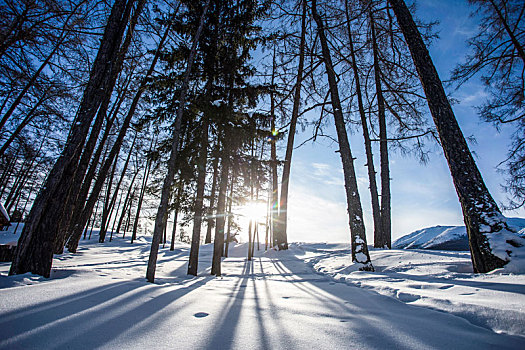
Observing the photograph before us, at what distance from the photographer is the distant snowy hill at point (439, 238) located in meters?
9.17

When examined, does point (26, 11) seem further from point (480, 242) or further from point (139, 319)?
point (480, 242)

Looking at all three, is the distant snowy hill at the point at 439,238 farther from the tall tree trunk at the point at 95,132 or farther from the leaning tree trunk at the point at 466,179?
the tall tree trunk at the point at 95,132

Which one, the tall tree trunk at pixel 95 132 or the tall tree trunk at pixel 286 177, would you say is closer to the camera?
the tall tree trunk at pixel 95 132

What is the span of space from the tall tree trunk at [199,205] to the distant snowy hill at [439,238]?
10.3 metres

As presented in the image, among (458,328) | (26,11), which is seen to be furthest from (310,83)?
(458,328)

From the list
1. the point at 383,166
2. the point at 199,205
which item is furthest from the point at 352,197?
the point at 383,166

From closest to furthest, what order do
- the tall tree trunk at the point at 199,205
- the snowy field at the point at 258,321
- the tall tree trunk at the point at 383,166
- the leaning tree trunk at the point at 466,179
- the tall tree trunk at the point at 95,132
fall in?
the snowy field at the point at 258,321 < the leaning tree trunk at the point at 466,179 < the tall tree trunk at the point at 95,132 < the tall tree trunk at the point at 199,205 < the tall tree trunk at the point at 383,166

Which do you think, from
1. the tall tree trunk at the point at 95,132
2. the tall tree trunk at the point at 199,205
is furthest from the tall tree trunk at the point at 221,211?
the tall tree trunk at the point at 95,132

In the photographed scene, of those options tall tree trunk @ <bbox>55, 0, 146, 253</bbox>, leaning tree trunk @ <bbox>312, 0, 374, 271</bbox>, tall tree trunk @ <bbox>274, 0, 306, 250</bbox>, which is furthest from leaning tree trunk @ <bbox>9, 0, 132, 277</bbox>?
tall tree trunk @ <bbox>274, 0, 306, 250</bbox>

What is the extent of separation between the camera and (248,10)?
7.50 m

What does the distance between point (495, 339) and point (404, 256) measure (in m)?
4.98

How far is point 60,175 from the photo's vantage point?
354 centimetres

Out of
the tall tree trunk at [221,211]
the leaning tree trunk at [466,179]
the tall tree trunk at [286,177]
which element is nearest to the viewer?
the leaning tree trunk at [466,179]

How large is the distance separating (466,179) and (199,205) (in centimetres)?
656
